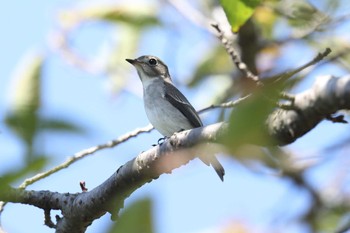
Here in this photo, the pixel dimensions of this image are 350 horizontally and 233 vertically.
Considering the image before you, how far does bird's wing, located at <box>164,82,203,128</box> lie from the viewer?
624 cm

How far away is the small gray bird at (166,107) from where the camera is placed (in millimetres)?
6195

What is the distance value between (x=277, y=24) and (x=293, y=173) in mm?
1728

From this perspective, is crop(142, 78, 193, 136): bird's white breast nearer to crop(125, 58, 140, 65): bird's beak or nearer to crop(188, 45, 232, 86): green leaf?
crop(125, 58, 140, 65): bird's beak

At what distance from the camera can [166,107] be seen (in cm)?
650

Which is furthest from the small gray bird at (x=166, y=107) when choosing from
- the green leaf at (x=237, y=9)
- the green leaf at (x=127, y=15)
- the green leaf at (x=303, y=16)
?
the green leaf at (x=237, y=9)

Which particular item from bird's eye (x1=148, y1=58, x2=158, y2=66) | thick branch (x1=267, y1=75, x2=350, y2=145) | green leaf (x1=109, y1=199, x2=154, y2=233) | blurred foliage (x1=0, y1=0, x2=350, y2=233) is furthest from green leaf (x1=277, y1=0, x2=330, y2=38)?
green leaf (x1=109, y1=199, x2=154, y2=233)

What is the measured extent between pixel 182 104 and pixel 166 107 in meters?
0.16

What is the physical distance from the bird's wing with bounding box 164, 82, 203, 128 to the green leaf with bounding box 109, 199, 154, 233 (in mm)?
4855

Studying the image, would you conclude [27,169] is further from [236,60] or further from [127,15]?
[127,15]

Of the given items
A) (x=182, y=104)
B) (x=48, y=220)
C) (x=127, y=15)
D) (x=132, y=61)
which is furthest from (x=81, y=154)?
(x=132, y=61)

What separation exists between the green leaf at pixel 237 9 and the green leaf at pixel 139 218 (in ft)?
3.22

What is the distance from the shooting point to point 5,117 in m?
1.18

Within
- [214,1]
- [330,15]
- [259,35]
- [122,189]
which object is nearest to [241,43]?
[259,35]

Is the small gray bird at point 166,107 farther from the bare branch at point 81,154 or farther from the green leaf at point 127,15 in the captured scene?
the bare branch at point 81,154
